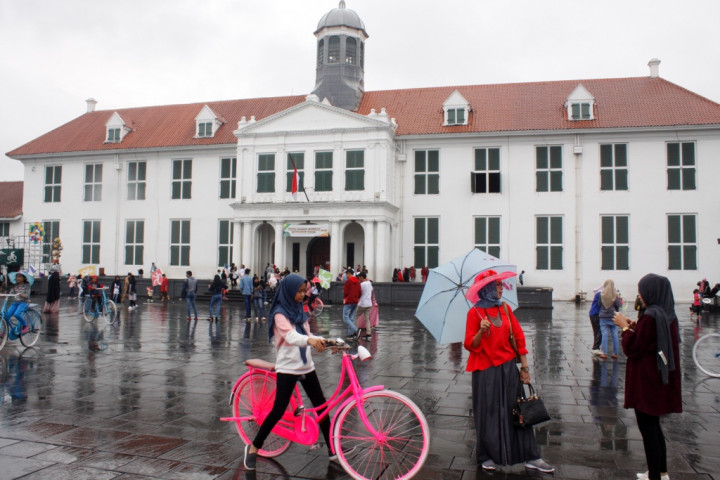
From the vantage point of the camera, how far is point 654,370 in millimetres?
4492

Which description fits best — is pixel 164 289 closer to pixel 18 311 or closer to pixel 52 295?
pixel 52 295

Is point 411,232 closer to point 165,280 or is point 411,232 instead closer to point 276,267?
point 276,267

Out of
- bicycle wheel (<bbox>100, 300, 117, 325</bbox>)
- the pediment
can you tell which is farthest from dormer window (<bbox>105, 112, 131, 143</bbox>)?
bicycle wheel (<bbox>100, 300, 117, 325</bbox>)

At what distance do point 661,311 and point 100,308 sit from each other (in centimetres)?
1594

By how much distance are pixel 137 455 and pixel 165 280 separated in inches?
961

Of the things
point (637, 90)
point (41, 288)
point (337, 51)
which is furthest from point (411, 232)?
point (41, 288)

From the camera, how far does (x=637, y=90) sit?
29844 millimetres

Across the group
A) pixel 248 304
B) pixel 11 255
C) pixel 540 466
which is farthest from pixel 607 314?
pixel 11 255

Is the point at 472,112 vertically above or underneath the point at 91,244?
above

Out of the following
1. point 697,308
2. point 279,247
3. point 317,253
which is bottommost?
point 697,308

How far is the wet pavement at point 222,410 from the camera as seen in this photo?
15.9ft

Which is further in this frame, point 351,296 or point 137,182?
point 137,182

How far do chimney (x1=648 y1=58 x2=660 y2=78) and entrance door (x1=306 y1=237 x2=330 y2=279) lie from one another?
19792 millimetres

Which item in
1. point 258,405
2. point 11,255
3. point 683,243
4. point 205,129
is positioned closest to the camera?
point 258,405
